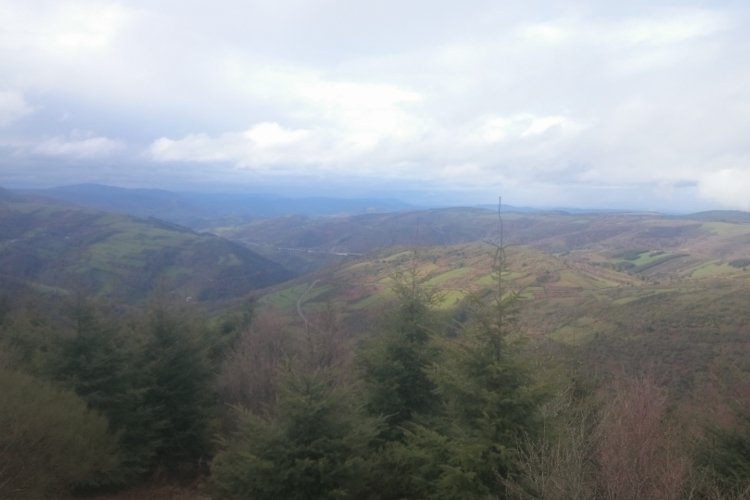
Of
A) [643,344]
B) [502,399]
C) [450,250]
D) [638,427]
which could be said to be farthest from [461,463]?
[450,250]

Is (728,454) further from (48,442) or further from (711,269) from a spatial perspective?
(711,269)

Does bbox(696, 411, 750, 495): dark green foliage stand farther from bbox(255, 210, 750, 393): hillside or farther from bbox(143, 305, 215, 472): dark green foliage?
bbox(143, 305, 215, 472): dark green foliage

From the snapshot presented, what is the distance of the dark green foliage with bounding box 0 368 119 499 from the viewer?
42.1 ft

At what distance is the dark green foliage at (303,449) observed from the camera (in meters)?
13.2

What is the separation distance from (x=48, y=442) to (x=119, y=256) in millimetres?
148019

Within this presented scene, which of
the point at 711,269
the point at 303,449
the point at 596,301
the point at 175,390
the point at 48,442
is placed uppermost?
the point at 303,449

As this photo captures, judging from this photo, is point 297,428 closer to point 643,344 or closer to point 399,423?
point 399,423

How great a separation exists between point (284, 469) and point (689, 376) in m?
53.2

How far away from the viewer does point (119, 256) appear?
5763 inches

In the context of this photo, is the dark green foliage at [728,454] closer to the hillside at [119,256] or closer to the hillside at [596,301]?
the hillside at [596,301]

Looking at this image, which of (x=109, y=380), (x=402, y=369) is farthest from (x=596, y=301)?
(x=109, y=380)

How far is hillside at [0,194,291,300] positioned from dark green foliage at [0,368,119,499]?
95.7m

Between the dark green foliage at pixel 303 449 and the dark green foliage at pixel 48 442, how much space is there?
17.1ft

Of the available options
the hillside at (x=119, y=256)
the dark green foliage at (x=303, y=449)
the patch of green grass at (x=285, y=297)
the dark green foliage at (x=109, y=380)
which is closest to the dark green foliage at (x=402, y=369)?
the dark green foliage at (x=303, y=449)
